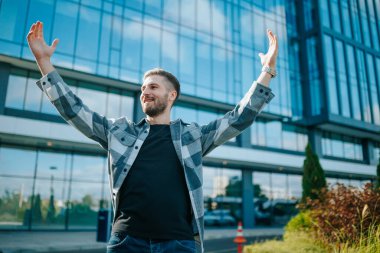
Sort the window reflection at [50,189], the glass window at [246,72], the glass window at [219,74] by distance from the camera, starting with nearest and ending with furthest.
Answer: the window reflection at [50,189] → the glass window at [219,74] → the glass window at [246,72]

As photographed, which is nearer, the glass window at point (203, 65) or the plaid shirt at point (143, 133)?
the plaid shirt at point (143, 133)

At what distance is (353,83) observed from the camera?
2902cm

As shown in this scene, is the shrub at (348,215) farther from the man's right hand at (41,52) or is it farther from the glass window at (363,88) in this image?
the glass window at (363,88)

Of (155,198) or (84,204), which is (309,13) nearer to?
(84,204)

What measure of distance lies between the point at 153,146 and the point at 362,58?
33077mm

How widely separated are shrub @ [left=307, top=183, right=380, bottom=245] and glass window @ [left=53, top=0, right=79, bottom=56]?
47.8 ft

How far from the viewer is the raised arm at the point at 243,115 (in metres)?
2.22

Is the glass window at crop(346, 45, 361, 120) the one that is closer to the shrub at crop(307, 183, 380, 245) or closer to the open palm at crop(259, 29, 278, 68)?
the shrub at crop(307, 183, 380, 245)

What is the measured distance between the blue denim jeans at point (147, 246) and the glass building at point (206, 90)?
31.4ft

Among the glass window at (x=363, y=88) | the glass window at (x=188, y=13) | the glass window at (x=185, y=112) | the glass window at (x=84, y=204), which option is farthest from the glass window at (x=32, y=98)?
the glass window at (x=363, y=88)

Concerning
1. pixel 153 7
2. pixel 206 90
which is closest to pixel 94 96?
pixel 153 7

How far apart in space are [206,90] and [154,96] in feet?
64.6

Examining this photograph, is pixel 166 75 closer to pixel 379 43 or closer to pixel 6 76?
pixel 6 76

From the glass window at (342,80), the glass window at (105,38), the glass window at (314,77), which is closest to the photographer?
the glass window at (105,38)
